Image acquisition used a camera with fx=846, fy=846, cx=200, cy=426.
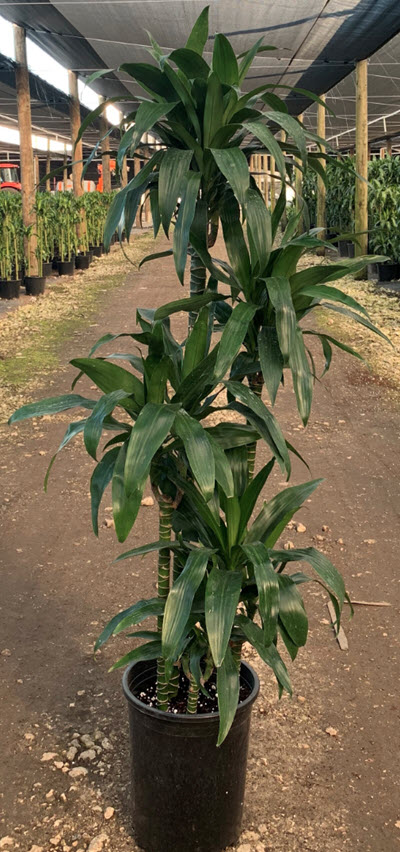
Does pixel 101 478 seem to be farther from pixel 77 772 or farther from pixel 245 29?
pixel 245 29

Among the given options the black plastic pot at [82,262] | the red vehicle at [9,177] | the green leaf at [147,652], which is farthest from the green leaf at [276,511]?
the red vehicle at [9,177]

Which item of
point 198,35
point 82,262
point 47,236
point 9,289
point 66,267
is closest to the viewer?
point 198,35

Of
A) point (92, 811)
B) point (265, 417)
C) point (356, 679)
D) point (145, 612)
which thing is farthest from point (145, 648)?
point (356, 679)

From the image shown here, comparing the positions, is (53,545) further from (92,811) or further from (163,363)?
(163,363)

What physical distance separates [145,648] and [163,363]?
68cm

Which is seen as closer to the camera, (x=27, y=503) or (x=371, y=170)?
(x=27, y=503)

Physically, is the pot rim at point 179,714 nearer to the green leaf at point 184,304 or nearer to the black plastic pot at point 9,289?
the green leaf at point 184,304

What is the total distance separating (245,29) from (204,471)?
8835mm

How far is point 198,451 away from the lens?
1507 mm

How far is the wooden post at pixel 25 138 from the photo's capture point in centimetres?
956

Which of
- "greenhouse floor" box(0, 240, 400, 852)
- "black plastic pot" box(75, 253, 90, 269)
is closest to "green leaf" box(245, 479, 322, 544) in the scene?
"greenhouse floor" box(0, 240, 400, 852)

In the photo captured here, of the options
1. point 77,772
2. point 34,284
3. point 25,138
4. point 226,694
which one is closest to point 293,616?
point 226,694

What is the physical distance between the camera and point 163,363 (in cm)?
161

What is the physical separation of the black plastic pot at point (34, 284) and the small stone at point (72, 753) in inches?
320
